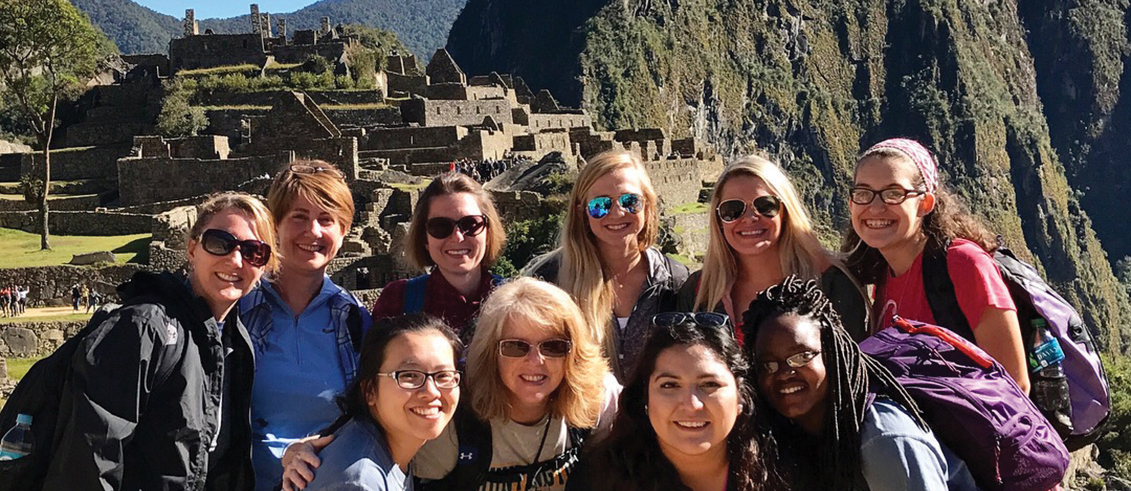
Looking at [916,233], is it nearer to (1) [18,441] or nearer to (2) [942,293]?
(2) [942,293]

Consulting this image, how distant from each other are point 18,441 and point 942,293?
3.88 m

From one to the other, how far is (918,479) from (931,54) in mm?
165638

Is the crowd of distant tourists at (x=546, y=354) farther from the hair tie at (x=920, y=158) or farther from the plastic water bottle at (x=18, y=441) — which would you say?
the plastic water bottle at (x=18, y=441)

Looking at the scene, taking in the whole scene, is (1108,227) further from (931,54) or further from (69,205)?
(69,205)

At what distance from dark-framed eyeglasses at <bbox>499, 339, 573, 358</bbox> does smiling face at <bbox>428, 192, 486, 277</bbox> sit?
1.28 meters

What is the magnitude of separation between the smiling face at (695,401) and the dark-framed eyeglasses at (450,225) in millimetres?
1902

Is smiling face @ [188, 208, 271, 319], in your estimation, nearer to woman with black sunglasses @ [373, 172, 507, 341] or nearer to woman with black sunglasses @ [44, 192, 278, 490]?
woman with black sunglasses @ [44, 192, 278, 490]

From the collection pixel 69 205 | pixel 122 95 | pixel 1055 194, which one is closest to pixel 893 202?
pixel 69 205

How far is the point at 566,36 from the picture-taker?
127 meters

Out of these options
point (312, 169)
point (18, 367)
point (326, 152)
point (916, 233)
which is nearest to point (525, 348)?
point (312, 169)

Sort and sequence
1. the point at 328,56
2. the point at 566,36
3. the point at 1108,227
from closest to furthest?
the point at 328,56
the point at 566,36
the point at 1108,227

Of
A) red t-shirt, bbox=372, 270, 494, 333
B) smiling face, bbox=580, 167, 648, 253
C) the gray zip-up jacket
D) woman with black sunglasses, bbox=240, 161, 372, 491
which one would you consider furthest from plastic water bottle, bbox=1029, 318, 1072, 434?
the gray zip-up jacket

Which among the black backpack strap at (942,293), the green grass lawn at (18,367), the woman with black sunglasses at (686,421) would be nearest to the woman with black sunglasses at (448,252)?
the woman with black sunglasses at (686,421)

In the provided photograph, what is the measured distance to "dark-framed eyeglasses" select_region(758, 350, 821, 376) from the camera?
3988 millimetres
